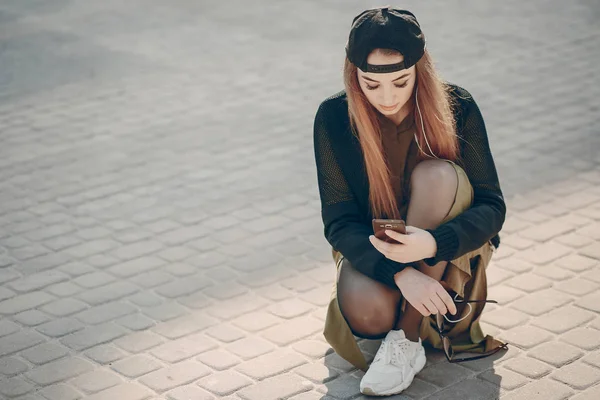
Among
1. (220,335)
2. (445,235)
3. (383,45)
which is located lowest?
(220,335)

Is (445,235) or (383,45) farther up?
(383,45)

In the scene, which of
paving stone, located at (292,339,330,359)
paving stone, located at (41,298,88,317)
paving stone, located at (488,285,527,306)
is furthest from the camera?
paving stone, located at (41,298,88,317)

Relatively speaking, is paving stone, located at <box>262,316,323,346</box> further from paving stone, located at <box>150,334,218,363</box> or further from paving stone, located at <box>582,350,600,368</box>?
paving stone, located at <box>582,350,600,368</box>

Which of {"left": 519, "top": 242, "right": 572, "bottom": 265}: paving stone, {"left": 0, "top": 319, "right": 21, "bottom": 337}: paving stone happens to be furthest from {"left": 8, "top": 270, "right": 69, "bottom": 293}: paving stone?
{"left": 519, "top": 242, "right": 572, "bottom": 265}: paving stone

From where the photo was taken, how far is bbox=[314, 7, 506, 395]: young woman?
3.56 meters

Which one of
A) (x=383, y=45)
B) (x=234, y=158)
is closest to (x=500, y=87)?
(x=234, y=158)

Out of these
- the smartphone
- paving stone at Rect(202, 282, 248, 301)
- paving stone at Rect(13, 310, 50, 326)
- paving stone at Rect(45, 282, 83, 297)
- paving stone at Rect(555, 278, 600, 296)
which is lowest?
paving stone at Rect(13, 310, 50, 326)

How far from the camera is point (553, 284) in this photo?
4496 millimetres

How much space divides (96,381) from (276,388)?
2.48 feet

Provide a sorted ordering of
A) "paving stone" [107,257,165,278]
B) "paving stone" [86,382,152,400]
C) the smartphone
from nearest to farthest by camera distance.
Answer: the smartphone
"paving stone" [86,382,152,400]
"paving stone" [107,257,165,278]

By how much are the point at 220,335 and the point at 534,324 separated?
139cm

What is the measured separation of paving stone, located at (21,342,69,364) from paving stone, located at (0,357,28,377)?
0.15 feet

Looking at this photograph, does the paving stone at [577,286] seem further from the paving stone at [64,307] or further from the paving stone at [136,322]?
the paving stone at [64,307]

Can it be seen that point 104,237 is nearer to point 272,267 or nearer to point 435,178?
point 272,267
